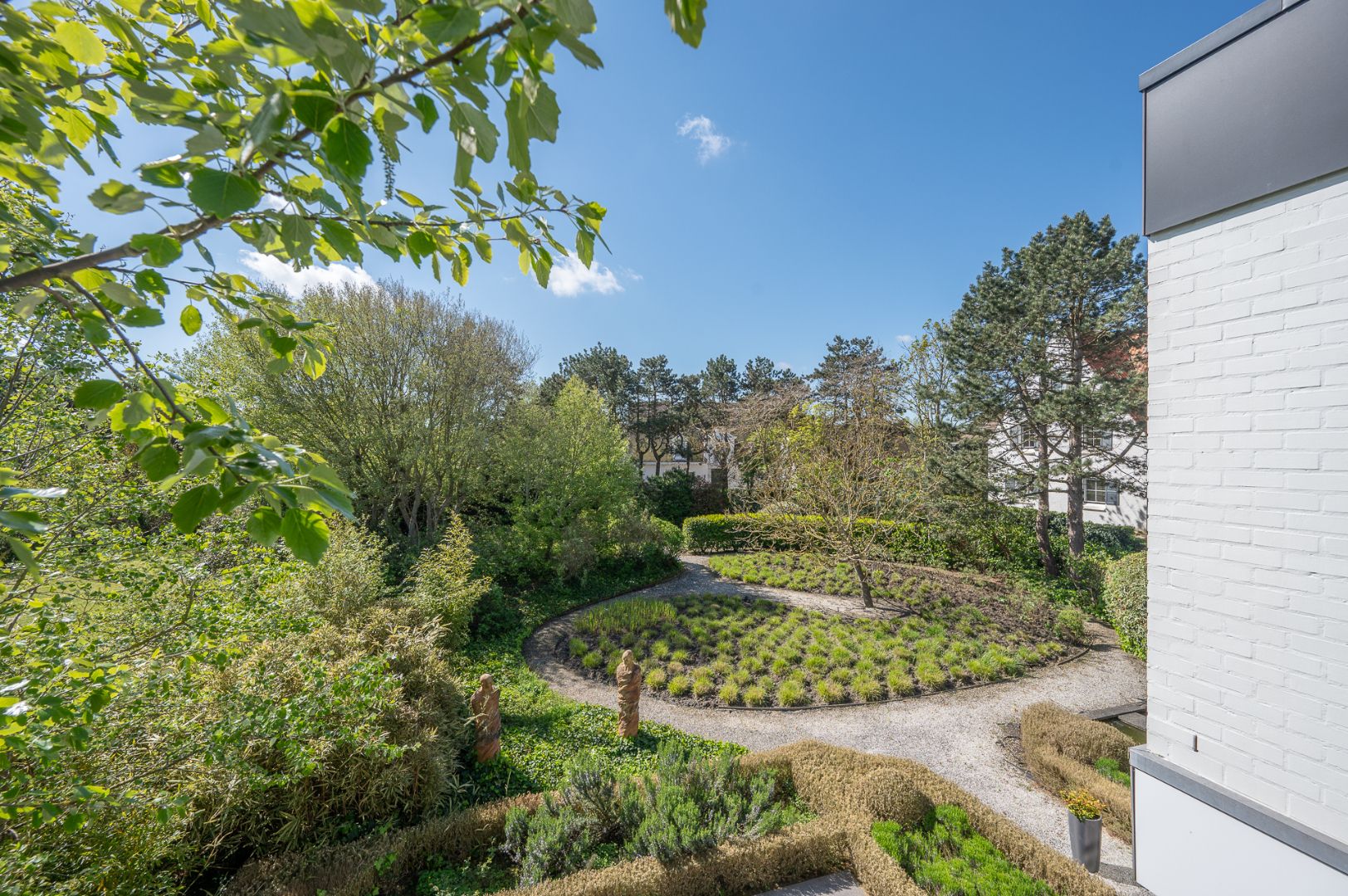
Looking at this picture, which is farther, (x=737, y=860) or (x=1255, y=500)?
(x=737, y=860)

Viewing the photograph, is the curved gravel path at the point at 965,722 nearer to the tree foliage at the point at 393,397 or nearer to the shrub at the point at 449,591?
the shrub at the point at 449,591

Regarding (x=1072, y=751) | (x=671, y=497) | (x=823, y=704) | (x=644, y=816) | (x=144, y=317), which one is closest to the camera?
(x=144, y=317)

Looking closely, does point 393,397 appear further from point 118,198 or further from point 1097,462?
point 1097,462

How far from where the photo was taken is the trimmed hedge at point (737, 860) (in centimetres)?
326

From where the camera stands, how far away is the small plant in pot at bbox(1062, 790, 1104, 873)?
387cm

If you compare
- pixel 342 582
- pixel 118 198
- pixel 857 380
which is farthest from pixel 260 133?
pixel 857 380

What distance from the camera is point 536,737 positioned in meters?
5.70

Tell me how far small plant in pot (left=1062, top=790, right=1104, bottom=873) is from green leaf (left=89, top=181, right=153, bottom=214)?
623 cm

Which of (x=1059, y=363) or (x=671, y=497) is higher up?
(x=1059, y=363)

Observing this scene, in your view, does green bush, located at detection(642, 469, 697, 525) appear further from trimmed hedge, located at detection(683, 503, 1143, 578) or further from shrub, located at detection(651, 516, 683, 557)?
trimmed hedge, located at detection(683, 503, 1143, 578)

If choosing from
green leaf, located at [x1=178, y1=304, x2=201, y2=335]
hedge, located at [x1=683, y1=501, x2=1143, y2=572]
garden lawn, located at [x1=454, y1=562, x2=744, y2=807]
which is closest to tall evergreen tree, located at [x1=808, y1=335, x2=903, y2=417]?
hedge, located at [x1=683, y1=501, x2=1143, y2=572]

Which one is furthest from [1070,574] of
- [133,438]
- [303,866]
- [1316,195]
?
[133,438]

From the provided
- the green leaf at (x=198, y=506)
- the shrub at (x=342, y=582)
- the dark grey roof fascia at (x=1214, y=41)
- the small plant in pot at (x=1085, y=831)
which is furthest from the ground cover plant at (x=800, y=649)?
the green leaf at (x=198, y=506)

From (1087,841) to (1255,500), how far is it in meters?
3.67
